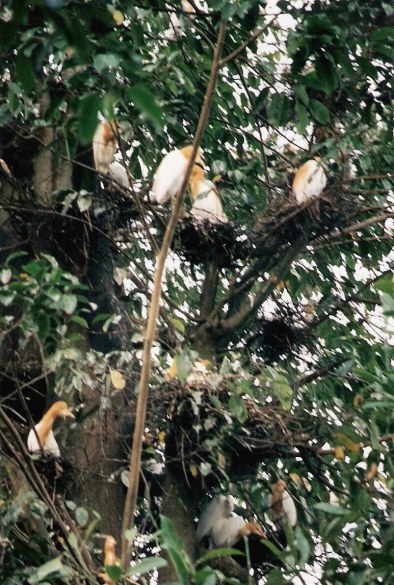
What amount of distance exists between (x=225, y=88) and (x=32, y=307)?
55.4 inches

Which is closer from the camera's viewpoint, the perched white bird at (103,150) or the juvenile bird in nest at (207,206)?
the juvenile bird in nest at (207,206)

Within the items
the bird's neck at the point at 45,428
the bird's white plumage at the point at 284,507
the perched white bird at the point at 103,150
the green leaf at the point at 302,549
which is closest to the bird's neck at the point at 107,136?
the perched white bird at the point at 103,150

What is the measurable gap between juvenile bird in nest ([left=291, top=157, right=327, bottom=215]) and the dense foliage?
1.4 inches

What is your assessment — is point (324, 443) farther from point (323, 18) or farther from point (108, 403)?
point (323, 18)

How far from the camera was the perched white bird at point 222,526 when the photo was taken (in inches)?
113

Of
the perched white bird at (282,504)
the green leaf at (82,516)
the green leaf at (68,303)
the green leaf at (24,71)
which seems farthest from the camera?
the perched white bird at (282,504)

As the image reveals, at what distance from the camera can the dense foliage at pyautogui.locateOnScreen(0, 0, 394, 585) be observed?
2086 mm

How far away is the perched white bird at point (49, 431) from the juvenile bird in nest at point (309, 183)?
0.88m

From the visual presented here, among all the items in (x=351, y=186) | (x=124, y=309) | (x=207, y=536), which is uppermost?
(x=351, y=186)

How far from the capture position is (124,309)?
2834 millimetres

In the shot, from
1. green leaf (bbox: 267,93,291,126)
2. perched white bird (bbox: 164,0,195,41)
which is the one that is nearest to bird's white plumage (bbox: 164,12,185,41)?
perched white bird (bbox: 164,0,195,41)

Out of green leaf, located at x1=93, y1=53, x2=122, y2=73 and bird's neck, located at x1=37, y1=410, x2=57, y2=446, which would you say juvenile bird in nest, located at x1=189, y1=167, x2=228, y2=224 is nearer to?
bird's neck, located at x1=37, y1=410, x2=57, y2=446

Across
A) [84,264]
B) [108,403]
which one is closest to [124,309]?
[84,264]

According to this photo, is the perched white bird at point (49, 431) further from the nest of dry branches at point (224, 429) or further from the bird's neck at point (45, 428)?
the nest of dry branches at point (224, 429)
